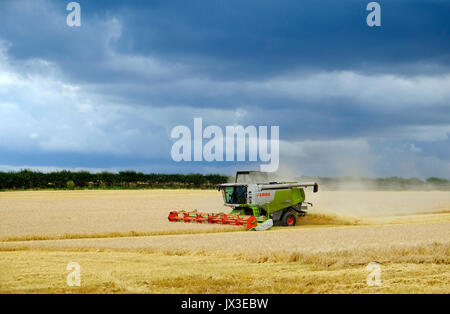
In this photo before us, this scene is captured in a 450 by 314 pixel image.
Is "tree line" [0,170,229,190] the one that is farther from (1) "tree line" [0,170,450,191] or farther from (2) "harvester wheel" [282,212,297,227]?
(2) "harvester wheel" [282,212,297,227]

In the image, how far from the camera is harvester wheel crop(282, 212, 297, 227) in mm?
28516

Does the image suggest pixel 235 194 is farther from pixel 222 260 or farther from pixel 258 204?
pixel 222 260

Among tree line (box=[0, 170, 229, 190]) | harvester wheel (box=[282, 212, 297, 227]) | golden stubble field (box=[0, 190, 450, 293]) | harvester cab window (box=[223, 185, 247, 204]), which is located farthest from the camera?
tree line (box=[0, 170, 229, 190])

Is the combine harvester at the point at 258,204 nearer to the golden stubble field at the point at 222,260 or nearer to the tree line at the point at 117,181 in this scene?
the golden stubble field at the point at 222,260

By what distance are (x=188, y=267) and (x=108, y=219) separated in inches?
670

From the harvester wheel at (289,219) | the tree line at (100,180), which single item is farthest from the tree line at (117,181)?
the harvester wheel at (289,219)

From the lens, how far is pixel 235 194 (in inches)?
1105

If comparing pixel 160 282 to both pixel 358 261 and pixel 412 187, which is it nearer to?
pixel 358 261

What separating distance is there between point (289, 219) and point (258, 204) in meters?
2.68

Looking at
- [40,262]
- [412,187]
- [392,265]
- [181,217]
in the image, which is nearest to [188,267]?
[40,262]

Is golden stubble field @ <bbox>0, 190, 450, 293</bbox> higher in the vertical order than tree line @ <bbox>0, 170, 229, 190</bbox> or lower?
lower

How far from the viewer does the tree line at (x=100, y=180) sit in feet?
225

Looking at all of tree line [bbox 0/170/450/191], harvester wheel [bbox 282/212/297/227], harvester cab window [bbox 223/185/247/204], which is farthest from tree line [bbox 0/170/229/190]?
harvester wheel [bbox 282/212/297/227]

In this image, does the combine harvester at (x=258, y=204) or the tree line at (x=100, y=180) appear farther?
the tree line at (x=100, y=180)
